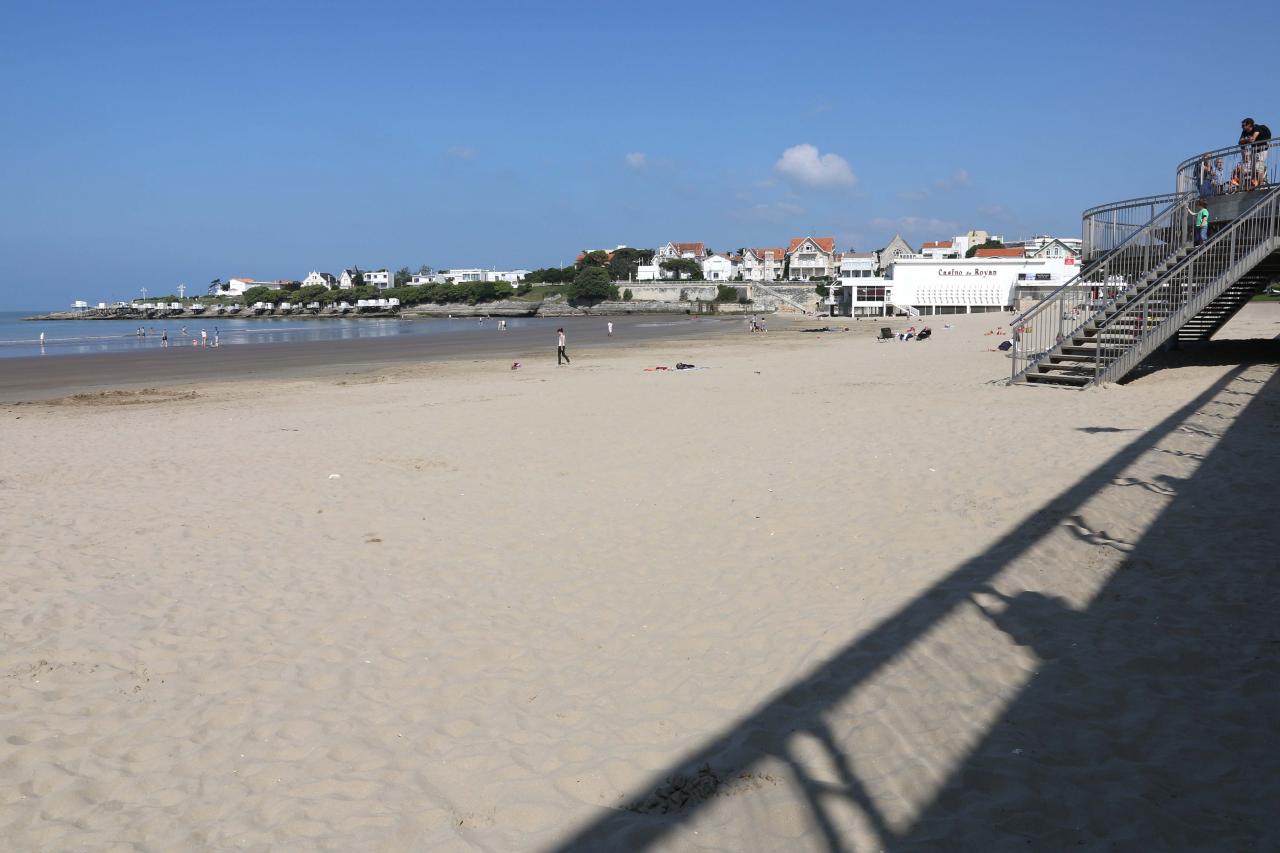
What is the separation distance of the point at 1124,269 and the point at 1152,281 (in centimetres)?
243

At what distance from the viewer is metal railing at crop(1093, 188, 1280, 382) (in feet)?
51.1

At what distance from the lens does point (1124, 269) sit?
19.3 meters

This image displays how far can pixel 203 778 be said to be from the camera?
429cm

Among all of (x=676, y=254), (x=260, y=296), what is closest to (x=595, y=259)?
(x=676, y=254)

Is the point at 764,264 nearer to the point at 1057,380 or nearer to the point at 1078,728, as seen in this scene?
the point at 1057,380

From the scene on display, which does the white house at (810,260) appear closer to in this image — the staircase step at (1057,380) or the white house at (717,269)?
the white house at (717,269)

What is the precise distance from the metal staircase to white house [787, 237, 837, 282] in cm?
13105

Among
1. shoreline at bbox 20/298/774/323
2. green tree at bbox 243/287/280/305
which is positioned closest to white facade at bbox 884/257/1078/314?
shoreline at bbox 20/298/774/323

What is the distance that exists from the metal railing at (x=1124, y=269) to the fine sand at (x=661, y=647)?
18.8 feet

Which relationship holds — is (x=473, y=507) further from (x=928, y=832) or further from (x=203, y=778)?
A: (x=928, y=832)

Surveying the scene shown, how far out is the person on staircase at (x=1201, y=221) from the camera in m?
17.3

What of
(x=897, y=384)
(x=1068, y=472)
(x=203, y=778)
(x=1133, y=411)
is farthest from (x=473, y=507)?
(x=897, y=384)

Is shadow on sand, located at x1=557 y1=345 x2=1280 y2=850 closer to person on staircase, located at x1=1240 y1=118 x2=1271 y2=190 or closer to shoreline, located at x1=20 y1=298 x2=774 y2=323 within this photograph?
person on staircase, located at x1=1240 y1=118 x2=1271 y2=190

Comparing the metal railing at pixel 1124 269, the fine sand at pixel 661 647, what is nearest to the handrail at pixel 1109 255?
the metal railing at pixel 1124 269
